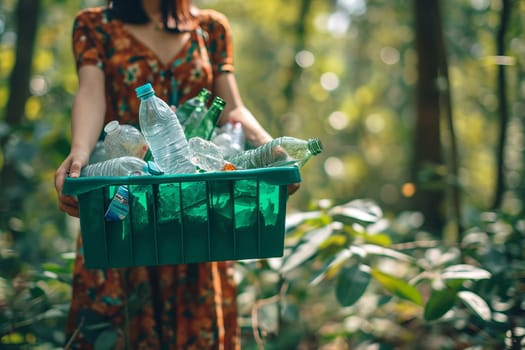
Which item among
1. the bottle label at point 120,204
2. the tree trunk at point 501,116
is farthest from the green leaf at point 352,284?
the tree trunk at point 501,116

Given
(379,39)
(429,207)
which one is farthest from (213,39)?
(379,39)

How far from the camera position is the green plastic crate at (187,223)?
4.00 ft

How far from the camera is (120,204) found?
1.18m

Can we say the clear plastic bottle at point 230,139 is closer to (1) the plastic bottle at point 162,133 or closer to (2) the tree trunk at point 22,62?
(1) the plastic bottle at point 162,133

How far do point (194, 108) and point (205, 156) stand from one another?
287 mm

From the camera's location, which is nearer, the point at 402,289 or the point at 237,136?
the point at 237,136

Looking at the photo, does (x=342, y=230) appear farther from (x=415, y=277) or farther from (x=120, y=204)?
(x=120, y=204)

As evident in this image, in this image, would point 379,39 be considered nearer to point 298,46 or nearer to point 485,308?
point 298,46

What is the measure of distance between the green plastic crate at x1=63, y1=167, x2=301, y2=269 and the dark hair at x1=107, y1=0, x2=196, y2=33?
74cm

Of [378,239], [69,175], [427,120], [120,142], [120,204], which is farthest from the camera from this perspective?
[427,120]

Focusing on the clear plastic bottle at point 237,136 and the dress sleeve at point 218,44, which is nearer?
the clear plastic bottle at point 237,136

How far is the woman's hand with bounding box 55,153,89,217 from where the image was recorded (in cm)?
131

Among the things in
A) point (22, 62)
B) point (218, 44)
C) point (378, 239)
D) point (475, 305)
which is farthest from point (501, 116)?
point (22, 62)

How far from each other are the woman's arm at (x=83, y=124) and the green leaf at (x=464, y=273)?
1.27 metres
